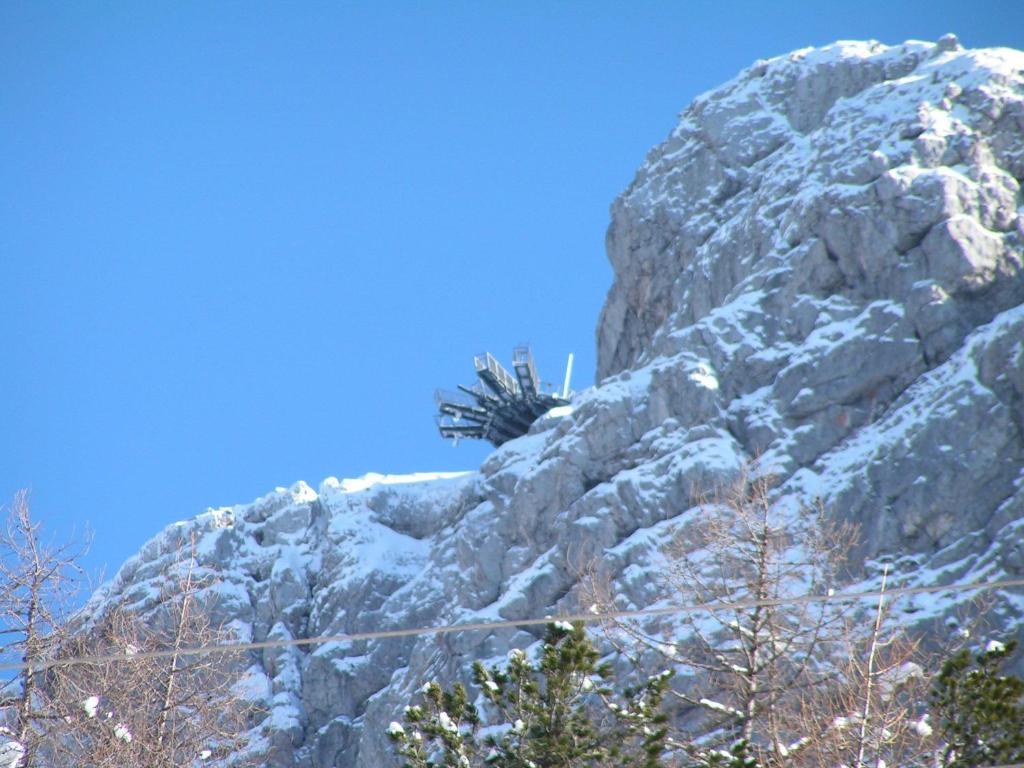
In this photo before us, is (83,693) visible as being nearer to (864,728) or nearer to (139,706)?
(139,706)

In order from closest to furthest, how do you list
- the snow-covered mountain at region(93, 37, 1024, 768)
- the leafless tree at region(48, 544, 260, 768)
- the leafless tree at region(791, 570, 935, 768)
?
the leafless tree at region(791, 570, 935, 768) < the leafless tree at region(48, 544, 260, 768) < the snow-covered mountain at region(93, 37, 1024, 768)

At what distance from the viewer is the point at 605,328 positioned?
74312 millimetres

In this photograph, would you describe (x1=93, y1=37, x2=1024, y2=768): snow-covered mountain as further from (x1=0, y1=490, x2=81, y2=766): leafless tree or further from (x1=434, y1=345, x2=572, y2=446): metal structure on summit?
(x1=0, y1=490, x2=81, y2=766): leafless tree

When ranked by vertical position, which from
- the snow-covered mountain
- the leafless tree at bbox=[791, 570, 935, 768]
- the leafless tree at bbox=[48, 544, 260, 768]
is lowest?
the leafless tree at bbox=[791, 570, 935, 768]

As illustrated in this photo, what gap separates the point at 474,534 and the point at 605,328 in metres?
18.4

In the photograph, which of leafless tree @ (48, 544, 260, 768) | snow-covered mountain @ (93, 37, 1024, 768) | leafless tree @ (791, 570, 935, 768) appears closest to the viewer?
leafless tree @ (791, 570, 935, 768)

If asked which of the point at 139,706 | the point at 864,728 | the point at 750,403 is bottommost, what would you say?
the point at 864,728

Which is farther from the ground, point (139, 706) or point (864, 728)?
point (139, 706)

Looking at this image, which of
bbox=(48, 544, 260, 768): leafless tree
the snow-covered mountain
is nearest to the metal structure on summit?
the snow-covered mountain

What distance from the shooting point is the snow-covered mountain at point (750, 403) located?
48312 millimetres

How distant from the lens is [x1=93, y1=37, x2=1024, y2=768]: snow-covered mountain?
48312 mm

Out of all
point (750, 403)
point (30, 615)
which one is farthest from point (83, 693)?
point (750, 403)

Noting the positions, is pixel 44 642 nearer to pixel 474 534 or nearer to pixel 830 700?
pixel 830 700

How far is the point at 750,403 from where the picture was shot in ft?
179
